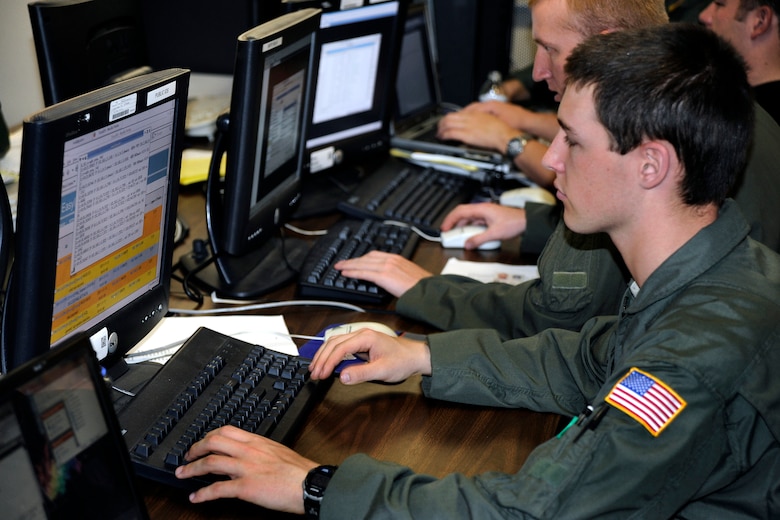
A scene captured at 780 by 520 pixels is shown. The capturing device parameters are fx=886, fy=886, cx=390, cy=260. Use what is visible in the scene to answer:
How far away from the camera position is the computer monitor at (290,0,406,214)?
2.10 m

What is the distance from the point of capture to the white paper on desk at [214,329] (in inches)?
57.7

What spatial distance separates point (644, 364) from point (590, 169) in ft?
1.02

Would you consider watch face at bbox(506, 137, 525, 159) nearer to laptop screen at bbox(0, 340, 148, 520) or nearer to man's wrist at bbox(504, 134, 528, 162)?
man's wrist at bbox(504, 134, 528, 162)

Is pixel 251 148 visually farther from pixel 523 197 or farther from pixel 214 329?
pixel 523 197

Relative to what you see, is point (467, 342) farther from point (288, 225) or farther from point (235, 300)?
point (288, 225)

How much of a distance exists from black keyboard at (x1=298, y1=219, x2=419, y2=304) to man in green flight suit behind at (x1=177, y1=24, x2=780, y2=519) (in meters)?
0.33

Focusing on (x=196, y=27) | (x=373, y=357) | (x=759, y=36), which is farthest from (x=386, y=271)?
(x=759, y=36)

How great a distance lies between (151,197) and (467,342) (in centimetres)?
54

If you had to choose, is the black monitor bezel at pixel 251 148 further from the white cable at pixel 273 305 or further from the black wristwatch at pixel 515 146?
the black wristwatch at pixel 515 146

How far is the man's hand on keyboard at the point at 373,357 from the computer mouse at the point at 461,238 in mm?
598

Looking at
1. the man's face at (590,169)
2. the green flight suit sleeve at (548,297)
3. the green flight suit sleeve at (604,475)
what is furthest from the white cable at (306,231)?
the green flight suit sleeve at (604,475)

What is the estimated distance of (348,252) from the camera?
1.84 metres

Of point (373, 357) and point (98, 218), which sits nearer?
point (98, 218)

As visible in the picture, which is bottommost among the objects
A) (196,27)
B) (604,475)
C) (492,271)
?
(492,271)
